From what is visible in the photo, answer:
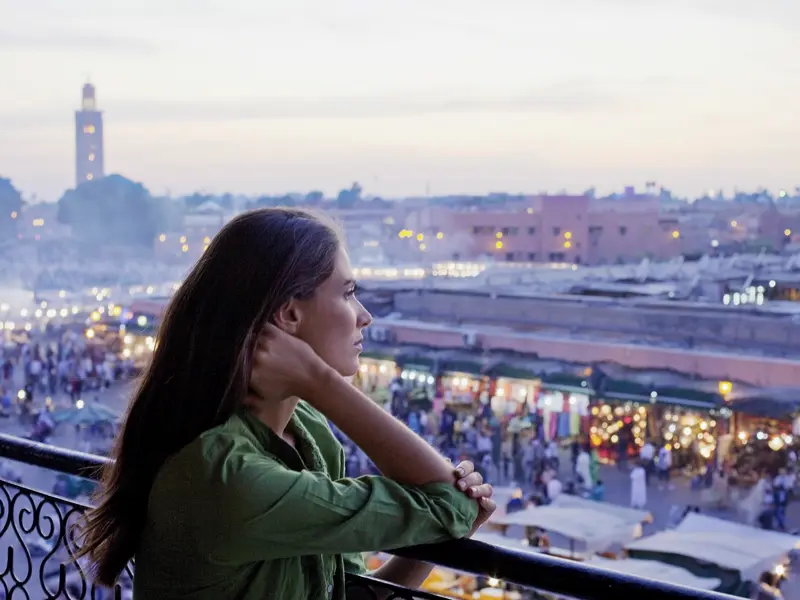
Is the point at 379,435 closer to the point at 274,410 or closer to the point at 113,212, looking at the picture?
the point at 274,410

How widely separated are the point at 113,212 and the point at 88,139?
Result: 590 inches

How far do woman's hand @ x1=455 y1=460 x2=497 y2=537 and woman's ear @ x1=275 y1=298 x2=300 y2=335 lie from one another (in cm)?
18

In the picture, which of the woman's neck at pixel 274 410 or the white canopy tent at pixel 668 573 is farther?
the white canopy tent at pixel 668 573

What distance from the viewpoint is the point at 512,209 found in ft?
86.6

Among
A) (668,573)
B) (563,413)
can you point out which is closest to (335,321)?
(668,573)

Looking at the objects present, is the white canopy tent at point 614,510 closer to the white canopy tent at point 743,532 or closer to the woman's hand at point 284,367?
the white canopy tent at point 743,532

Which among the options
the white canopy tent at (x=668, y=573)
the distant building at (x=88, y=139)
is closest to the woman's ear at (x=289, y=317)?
the white canopy tent at (x=668, y=573)

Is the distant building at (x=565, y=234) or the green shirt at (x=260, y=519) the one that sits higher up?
the green shirt at (x=260, y=519)

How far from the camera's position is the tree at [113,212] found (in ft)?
94.3

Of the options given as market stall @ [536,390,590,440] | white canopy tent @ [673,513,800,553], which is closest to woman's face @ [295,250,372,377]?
white canopy tent @ [673,513,800,553]

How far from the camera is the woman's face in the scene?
81cm

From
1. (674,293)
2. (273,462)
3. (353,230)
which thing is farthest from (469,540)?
(353,230)

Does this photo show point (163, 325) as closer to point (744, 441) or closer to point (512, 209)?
point (744, 441)

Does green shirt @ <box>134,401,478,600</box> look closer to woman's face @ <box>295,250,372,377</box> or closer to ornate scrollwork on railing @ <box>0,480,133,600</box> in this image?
woman's face @ <box>295,250,372,377</box>
